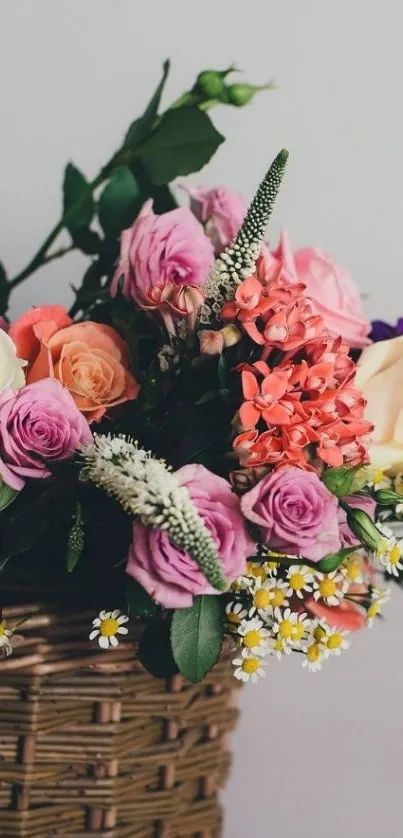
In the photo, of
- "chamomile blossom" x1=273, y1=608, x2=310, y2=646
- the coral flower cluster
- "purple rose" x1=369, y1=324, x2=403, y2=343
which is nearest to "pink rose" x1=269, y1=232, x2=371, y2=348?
"purple rose" x1=369, y1=324, x2=403, y2=343

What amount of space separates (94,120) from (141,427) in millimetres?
495

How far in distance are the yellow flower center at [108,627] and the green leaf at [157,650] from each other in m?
0.02

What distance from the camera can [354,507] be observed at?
596mm

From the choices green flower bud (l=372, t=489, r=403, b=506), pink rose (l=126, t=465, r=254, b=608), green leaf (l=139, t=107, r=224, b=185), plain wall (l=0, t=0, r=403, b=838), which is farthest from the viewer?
plain wall (l=0, t=0, r=403, b=838)

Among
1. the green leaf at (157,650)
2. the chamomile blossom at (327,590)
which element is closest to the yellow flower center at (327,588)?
the chamomile blossom at (327,590)

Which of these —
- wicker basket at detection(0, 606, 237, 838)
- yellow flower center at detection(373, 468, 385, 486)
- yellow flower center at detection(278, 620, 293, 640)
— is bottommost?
wicker basket at detection(0, 606, 237, 838)

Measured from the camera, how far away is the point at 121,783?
0.66 meters

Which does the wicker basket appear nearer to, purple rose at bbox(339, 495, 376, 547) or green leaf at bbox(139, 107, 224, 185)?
purple rose at bbox(339, 495, 376, 547)

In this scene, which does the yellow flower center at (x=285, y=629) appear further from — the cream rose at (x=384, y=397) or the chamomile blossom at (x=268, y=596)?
the cream rose at (x=384, y=397)

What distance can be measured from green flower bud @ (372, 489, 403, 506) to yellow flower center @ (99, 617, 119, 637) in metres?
0.19

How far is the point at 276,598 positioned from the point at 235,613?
0.03 metres

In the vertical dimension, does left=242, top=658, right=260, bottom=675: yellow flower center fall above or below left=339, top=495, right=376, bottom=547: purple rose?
below

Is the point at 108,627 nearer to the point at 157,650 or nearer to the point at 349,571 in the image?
the point at 157,650

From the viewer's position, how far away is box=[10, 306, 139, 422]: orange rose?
0.62 m
